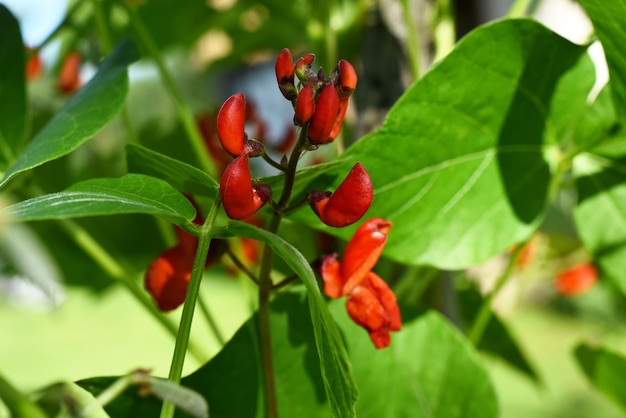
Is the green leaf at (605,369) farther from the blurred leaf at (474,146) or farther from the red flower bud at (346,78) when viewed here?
the red flower bud at (346,78)

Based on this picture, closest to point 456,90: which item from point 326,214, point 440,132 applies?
point 440,132

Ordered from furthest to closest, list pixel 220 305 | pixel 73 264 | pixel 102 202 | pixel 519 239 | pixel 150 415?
pixel 220 305 → pixel 73 264 → pixel 519 239 → pixel 150 415 → pixel 102 202

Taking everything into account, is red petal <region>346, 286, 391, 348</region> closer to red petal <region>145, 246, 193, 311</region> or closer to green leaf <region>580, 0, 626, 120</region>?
red petal <region>145, 246, 193, 311</region>

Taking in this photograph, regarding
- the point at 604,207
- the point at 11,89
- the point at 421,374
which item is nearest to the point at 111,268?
the point at 11,89

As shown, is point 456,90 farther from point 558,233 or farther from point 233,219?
point 558,233

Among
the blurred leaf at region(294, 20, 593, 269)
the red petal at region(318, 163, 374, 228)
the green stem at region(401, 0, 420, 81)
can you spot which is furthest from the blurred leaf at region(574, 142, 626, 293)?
the red petal at region(318, 163, 374, 228)

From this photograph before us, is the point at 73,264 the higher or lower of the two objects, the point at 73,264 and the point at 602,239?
the higher
